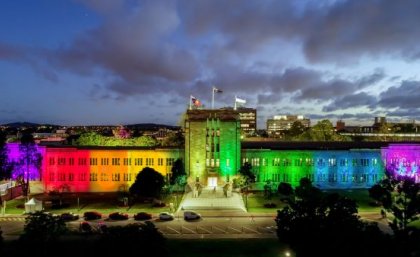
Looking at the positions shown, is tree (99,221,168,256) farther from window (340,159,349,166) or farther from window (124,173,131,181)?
window (340,159,349,166)

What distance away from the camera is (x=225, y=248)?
6012cm

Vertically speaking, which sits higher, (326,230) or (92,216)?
(326,230)

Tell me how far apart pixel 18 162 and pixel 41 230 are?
68513 mm

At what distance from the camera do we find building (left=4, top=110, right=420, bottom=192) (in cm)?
11025

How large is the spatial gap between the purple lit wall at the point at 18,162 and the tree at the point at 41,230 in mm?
63953

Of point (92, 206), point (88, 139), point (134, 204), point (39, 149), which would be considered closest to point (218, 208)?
point (134, 204)

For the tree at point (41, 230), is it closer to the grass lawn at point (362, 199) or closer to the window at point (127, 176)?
the grass lawn at point (362, 199)

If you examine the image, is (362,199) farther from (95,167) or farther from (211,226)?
(95,167)

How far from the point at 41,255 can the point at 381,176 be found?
96.5m

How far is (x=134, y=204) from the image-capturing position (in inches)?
3654

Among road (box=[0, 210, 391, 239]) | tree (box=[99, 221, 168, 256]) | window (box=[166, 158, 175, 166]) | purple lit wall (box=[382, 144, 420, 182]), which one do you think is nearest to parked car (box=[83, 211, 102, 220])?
road (box=[0, 210, 391, 239])

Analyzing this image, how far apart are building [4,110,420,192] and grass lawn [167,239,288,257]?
43.8 metres

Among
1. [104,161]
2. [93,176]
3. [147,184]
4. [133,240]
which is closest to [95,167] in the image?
[93,176]

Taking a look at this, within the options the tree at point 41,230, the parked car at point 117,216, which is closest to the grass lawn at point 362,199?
the parked car at point 117,216
